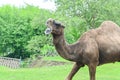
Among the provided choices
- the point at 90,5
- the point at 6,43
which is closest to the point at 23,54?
the point at 6,43

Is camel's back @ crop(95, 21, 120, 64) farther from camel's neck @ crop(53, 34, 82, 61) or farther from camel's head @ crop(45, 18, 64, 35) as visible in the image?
camel's head @ crop(45, 18, 64, 35)

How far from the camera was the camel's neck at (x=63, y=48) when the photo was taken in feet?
12.7

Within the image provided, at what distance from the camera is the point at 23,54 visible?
2997cm

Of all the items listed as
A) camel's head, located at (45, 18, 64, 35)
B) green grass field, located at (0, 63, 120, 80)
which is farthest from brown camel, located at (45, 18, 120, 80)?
green grass field, located at (0, 63, 120, 80)

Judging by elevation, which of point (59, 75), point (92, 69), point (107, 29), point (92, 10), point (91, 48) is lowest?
point (59, 75)

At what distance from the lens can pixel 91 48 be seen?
157 inches

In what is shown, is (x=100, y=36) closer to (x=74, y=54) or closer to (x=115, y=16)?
(x=74, y=54)

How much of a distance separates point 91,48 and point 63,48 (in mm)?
309

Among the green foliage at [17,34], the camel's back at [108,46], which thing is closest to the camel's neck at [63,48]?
the camel's back at [108,46]

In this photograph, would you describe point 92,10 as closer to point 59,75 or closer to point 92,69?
point 59,75

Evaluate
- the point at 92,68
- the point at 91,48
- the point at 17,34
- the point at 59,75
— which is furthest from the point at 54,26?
the point at 17,34

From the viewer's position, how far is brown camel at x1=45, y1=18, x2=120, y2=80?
12.8ft

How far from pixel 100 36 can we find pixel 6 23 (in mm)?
26701

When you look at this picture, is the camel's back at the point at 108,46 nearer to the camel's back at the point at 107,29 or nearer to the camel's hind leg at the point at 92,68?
the camel's back at the point at 107,29
